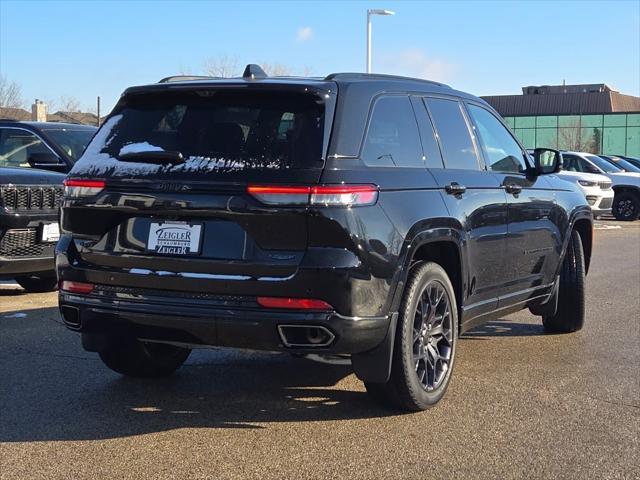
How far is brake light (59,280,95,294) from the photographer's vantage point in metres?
4.53

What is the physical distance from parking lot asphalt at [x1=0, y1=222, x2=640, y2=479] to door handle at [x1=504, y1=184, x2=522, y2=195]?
1.27 m

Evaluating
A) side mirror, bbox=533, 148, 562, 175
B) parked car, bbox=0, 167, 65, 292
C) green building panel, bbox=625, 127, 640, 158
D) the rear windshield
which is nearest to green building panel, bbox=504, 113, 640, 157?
green building panel, bbox=625, 127, 640, 158

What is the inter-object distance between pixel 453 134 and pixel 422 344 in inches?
57.9

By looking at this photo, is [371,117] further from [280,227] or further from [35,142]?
[35,142]

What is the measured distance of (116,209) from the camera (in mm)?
4430

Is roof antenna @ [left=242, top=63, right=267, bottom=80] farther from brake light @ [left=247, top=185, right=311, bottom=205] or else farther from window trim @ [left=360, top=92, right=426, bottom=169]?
brake light @ [left=247, top=185, right=311, bottom=205]

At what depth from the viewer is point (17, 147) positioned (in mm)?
10008

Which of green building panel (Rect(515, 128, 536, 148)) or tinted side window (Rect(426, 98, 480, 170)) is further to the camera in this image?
green building panel (Rect(515, 128, 536, 148))

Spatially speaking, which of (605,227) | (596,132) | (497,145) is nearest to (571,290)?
(497,145)

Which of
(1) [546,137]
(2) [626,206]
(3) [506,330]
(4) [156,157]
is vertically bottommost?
(3) [506,330]

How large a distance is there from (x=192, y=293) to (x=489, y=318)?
2.38 meters

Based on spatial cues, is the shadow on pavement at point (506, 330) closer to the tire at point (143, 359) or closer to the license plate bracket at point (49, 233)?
the tire at point (143, 359)

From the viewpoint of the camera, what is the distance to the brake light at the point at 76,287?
4.53m

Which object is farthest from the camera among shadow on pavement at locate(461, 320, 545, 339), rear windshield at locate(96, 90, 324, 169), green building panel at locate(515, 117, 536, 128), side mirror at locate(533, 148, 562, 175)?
green building panel at locate(515, 117, 536, 128)
